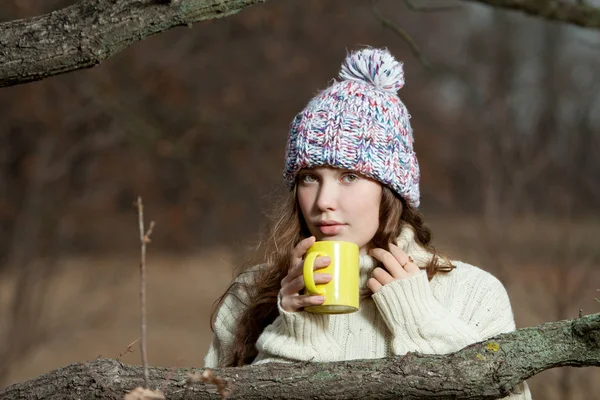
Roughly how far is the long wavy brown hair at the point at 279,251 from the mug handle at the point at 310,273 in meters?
0.36

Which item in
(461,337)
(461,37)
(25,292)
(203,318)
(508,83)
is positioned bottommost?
(461,337)

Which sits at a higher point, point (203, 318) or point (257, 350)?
point (203, 318)

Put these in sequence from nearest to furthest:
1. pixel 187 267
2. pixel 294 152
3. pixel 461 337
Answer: pixel 461 337, pixel 294 152, pixel 187 267

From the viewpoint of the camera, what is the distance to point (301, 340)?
2879 mm

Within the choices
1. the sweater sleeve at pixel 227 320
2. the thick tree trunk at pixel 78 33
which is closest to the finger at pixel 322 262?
the sweater sleeve at pixel 227 320

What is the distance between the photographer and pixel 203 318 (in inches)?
472

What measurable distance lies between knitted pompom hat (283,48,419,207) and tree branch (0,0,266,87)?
79cm

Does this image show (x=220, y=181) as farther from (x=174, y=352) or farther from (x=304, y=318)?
(x=304, y=318)

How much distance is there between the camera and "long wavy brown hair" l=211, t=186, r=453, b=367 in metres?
3.01

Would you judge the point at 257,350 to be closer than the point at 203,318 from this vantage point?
Yes

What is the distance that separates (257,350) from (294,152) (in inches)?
26.1

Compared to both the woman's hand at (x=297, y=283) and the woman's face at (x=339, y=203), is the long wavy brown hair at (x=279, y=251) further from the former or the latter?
the woman's hand at (x=297, y=283)

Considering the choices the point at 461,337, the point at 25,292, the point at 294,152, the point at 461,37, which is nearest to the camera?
the point at 461,337

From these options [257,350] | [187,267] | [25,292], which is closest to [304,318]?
[257,350]
